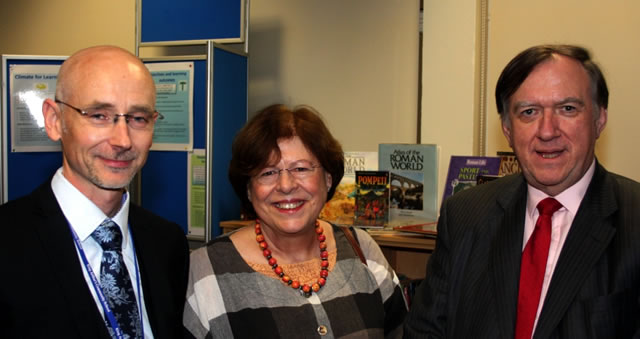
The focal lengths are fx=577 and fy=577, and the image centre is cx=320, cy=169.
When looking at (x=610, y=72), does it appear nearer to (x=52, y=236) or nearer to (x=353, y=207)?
(x=353, y=207)

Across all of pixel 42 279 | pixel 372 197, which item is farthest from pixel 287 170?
pixel 372 197

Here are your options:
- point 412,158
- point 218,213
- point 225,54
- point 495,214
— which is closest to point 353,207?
point 412,158

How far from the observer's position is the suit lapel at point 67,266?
149cm

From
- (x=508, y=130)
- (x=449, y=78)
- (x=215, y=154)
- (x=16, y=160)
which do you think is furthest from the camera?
(x=16, y=160)

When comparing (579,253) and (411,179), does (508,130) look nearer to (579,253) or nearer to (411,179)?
(579,253)

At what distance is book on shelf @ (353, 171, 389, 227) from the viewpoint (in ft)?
10.9

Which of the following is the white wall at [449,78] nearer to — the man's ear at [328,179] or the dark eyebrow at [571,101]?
the man's ear at [328,179]

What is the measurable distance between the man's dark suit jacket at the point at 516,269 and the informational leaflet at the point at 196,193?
2452 mm

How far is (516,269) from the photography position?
1.68m

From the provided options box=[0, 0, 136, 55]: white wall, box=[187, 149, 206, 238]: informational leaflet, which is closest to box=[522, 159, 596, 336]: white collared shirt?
box=[187, 149, 206, 238]: informational leaflet

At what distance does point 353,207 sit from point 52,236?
2145 millimetres

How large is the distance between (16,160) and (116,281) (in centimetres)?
307

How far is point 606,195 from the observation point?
1612 mm

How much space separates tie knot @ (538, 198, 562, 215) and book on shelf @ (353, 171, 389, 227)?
1634mm
